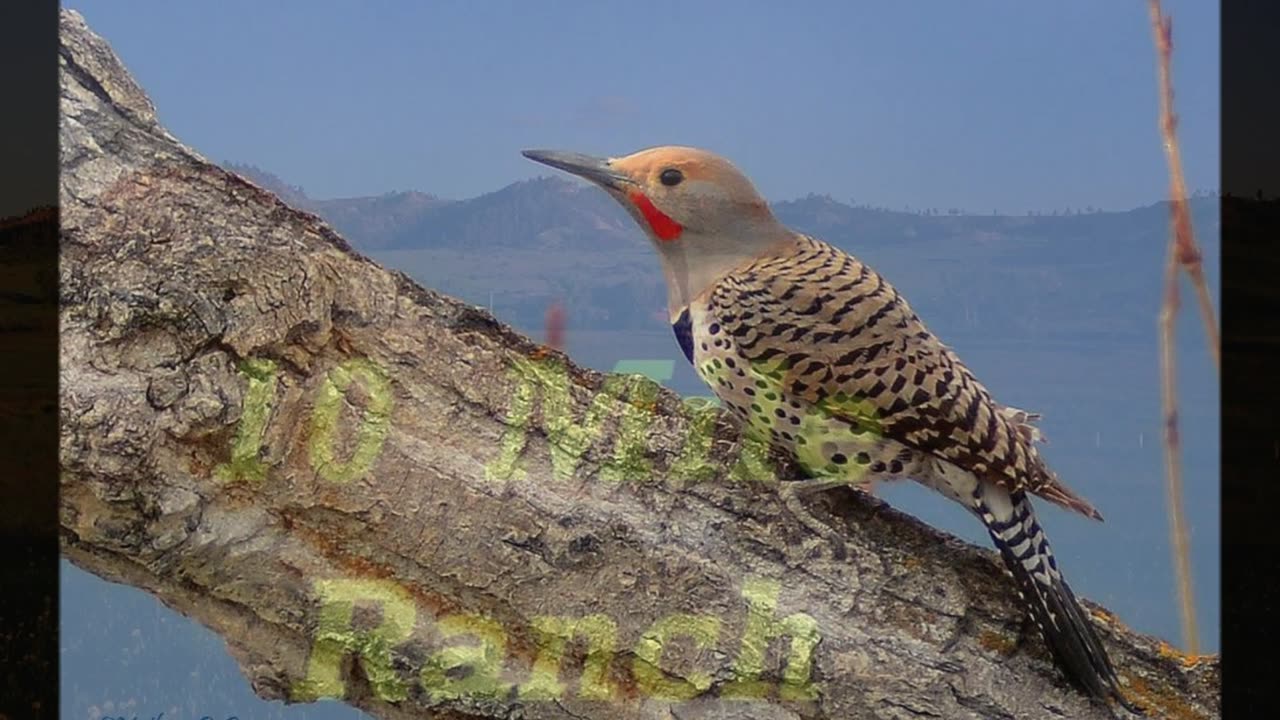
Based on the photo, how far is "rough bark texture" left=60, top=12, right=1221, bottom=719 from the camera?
53.5 inches

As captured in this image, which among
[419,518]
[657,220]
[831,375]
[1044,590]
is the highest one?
[657,220]

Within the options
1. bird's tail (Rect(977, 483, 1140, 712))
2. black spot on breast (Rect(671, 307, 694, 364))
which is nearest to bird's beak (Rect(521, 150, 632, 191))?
black spot on breast (Rect(671, 307, 694, 364))

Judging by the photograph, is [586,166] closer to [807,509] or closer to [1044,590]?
[807,509]

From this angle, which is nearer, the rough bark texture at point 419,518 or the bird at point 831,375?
the rough bark texture at point 419,518

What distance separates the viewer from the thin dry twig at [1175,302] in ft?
Answer: 5.69

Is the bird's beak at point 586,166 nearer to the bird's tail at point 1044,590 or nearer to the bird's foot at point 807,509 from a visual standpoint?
the bird's foot at point 807,509

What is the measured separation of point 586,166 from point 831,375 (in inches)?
18.0

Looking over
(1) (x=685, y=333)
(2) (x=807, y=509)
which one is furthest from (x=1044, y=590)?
(1) (x=685, y=333)

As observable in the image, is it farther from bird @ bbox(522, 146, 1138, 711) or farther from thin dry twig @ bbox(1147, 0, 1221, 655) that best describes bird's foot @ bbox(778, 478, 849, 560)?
thin dry twig @ bbox(1147, 0, 1221, 655)

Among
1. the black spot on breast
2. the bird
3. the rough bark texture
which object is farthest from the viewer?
the black spot on breast

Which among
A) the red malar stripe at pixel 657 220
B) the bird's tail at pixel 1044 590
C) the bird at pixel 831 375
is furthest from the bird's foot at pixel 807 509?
the red malar stripe at pixel 657 220

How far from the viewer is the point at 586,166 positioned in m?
1.53

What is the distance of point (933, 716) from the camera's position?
1493 millimetres

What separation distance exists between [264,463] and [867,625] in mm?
858
